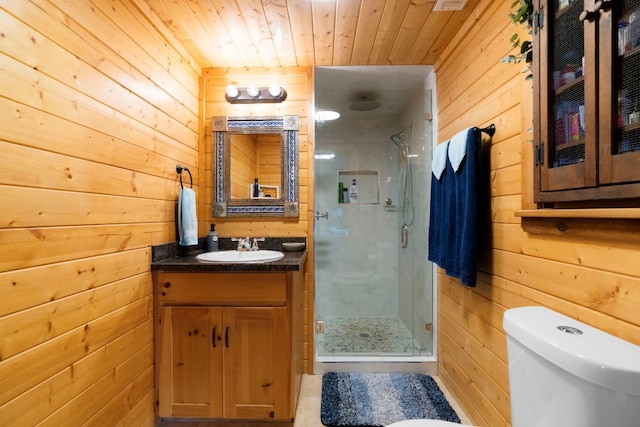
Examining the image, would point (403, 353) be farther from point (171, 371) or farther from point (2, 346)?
point (2, 346)

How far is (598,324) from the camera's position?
88 cm

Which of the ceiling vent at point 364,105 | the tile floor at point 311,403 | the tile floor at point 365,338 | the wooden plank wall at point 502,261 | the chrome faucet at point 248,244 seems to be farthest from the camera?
the ceiling vent at point 364,105

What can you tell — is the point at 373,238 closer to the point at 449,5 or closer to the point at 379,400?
the point at 379,400

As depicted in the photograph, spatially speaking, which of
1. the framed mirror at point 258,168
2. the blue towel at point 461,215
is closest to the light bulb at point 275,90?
the framed mirror at point 258,168

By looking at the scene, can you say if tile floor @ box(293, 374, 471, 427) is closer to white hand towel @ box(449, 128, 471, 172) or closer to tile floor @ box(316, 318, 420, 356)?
tile floor @ box(316, 318, 420, 356)

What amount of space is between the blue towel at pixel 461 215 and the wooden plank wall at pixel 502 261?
9cm

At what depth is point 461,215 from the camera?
155cm

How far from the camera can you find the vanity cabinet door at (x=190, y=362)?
1.60 meters

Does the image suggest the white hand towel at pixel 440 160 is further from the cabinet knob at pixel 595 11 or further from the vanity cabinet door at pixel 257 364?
the vanity cabinet door at pixel 257 364

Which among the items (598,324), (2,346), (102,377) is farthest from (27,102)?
(598,324)

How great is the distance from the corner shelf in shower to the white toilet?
6.71ft

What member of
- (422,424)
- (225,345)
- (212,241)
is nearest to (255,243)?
(212,241)

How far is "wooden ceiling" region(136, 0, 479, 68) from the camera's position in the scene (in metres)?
1.56

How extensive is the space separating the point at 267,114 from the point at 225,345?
5.24 ft
